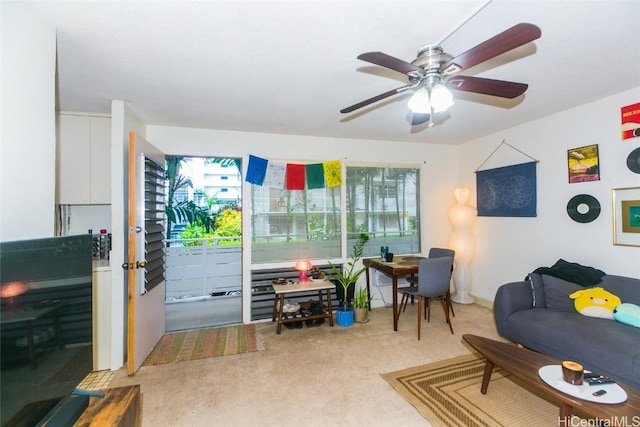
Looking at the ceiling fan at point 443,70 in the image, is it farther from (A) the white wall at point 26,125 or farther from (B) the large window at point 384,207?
(B) the large window at point 384,207

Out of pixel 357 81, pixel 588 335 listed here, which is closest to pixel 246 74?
pixel 357 81

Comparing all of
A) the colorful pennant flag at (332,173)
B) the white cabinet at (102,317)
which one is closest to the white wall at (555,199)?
the colorful pennant flag at (332,173)

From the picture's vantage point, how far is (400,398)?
2055mm

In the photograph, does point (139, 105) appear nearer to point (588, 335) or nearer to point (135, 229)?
point (135, 229)

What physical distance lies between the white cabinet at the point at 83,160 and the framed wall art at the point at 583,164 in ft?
15.5

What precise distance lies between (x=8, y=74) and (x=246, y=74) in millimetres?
1285

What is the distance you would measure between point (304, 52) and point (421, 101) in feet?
2.68

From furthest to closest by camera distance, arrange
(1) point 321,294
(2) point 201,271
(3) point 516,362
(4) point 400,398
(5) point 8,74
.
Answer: (2) point 201,271, (1) point 321,294, (4) point 400,398, (3) point 516,362, (5) point 8,74

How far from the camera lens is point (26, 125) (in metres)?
1.29

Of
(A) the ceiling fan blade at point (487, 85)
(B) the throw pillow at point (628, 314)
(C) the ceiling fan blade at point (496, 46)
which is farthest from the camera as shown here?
(B) the throw pillow at point (628, 314)

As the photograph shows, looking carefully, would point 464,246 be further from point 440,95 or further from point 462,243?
point 440,95

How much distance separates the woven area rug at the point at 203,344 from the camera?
2709 millimetres

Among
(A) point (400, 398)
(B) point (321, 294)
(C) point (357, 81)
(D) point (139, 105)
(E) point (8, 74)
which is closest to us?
(E) point (8, 74)

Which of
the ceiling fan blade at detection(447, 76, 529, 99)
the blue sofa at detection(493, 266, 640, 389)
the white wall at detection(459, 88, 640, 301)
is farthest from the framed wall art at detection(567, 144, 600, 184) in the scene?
the ceiling fan blade at detection(447, 76, 529, 99)
